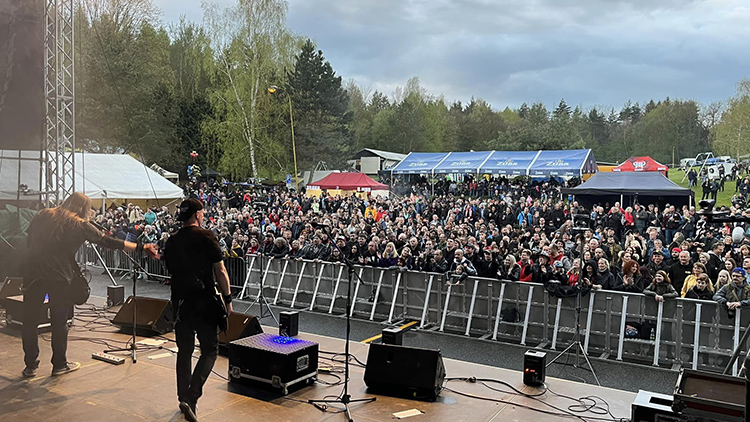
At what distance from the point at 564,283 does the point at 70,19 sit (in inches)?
366

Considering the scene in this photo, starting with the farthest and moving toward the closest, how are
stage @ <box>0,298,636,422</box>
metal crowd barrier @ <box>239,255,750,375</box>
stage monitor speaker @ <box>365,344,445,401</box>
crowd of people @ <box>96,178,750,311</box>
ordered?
crowd of people @ <box>96,178,750,311</box>
metal crowd barrier @ <box>239,255,750,375</box>
stage monitor speaker @ <box>365,344,445,401</box>
stage @ <box>0,298,636,422</box>

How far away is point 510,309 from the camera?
8.52 metres

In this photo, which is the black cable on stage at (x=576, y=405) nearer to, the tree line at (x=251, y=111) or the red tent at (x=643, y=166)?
the tree line at (x=251, y=111)

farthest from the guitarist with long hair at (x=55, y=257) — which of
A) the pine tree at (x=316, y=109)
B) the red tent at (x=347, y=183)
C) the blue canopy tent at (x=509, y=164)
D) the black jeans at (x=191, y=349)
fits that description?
the pine tree at (x=316, y=109)

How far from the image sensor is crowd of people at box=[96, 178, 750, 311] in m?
7.96

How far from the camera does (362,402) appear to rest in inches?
194

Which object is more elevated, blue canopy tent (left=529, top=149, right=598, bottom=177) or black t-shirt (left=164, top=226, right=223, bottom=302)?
blue canopy tent (left=529, top=149, right=598, bottom=177)

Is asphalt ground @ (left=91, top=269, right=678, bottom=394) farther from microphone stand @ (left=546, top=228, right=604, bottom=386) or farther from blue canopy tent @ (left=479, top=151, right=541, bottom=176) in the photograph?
blue canopy tent @ (left=479, top=151, right=541, bottom=176)

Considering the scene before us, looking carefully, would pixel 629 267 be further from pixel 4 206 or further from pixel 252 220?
pixel 252 220

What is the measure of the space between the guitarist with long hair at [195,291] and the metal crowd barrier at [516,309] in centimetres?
181

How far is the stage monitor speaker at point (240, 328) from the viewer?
19.9 ft

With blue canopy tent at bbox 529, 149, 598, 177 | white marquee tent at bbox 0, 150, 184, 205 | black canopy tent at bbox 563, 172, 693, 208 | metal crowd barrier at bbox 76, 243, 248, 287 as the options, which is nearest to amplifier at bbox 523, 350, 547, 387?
metal crowd barrier at bbox 76, 243, 248, 287

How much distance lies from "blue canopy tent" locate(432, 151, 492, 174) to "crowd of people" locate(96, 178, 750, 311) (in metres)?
8.50

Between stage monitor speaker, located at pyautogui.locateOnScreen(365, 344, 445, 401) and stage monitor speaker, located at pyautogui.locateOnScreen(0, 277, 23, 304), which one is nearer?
stage monitor speaker, located at pyautogui.locateOnScreen(365, 344, 445, 401)
